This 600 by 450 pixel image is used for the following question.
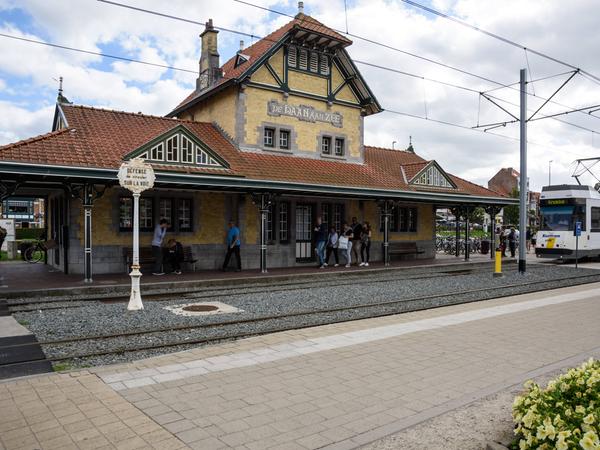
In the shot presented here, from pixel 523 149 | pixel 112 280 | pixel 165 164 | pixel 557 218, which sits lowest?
pixel 112 280

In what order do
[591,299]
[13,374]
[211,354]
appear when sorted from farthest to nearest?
[591,299] < [211,354] < [13,374]

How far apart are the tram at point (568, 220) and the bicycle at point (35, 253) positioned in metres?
22.9

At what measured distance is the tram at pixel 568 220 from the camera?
23.1 meters

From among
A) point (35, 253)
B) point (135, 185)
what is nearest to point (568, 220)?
point (135, 185)

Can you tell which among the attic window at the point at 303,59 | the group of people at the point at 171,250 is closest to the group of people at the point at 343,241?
the group of people at the point at 171,250

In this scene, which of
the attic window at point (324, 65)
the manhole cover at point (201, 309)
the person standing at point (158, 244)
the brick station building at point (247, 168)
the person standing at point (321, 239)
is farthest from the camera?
the attic window at point (324, 65)

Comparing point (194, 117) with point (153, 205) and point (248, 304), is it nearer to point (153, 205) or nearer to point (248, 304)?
point (153, 205)

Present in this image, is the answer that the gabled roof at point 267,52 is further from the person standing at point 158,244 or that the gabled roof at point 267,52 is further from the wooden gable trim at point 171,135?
the person standing at point 158,244

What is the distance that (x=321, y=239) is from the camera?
Result: 731 inches

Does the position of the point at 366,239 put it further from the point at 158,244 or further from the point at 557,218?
the point at 557,218

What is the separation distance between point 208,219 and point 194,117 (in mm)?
7767

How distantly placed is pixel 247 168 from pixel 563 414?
1481 cm

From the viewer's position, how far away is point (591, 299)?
1227cm

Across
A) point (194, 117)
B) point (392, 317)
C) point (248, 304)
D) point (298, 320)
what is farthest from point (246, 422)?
point (194, 117)
